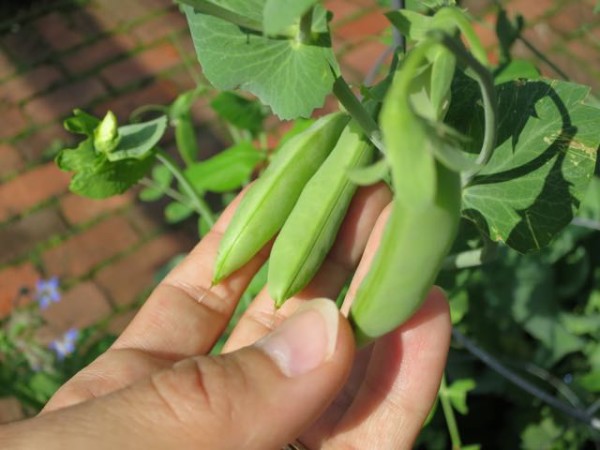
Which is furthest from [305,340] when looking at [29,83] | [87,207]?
[29,83]

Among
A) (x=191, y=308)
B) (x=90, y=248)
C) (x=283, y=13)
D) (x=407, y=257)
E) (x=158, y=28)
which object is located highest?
(x=283, y=13)

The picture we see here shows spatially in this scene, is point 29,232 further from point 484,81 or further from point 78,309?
point 484,81

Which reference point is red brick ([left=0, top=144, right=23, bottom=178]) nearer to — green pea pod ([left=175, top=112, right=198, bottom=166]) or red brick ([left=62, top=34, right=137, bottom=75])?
red brick ([left=62, top=34, right=137, bottom=75])

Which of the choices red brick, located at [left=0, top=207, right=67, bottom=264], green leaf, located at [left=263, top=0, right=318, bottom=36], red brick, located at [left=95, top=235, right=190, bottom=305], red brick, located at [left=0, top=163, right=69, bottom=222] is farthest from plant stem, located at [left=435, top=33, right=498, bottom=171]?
red brick, located at [left=0, top=163, right=69, bottom=222]

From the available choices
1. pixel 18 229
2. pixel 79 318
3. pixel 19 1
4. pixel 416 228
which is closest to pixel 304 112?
pixel 416 228

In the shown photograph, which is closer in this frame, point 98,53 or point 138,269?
point 138,269

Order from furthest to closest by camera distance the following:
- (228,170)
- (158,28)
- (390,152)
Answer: (158,28) → (228,170) → (390,152)

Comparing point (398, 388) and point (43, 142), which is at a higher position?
point (43, 142)

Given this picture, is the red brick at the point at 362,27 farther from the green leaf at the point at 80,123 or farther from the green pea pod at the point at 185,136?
the green leaf at the point at 80,123
